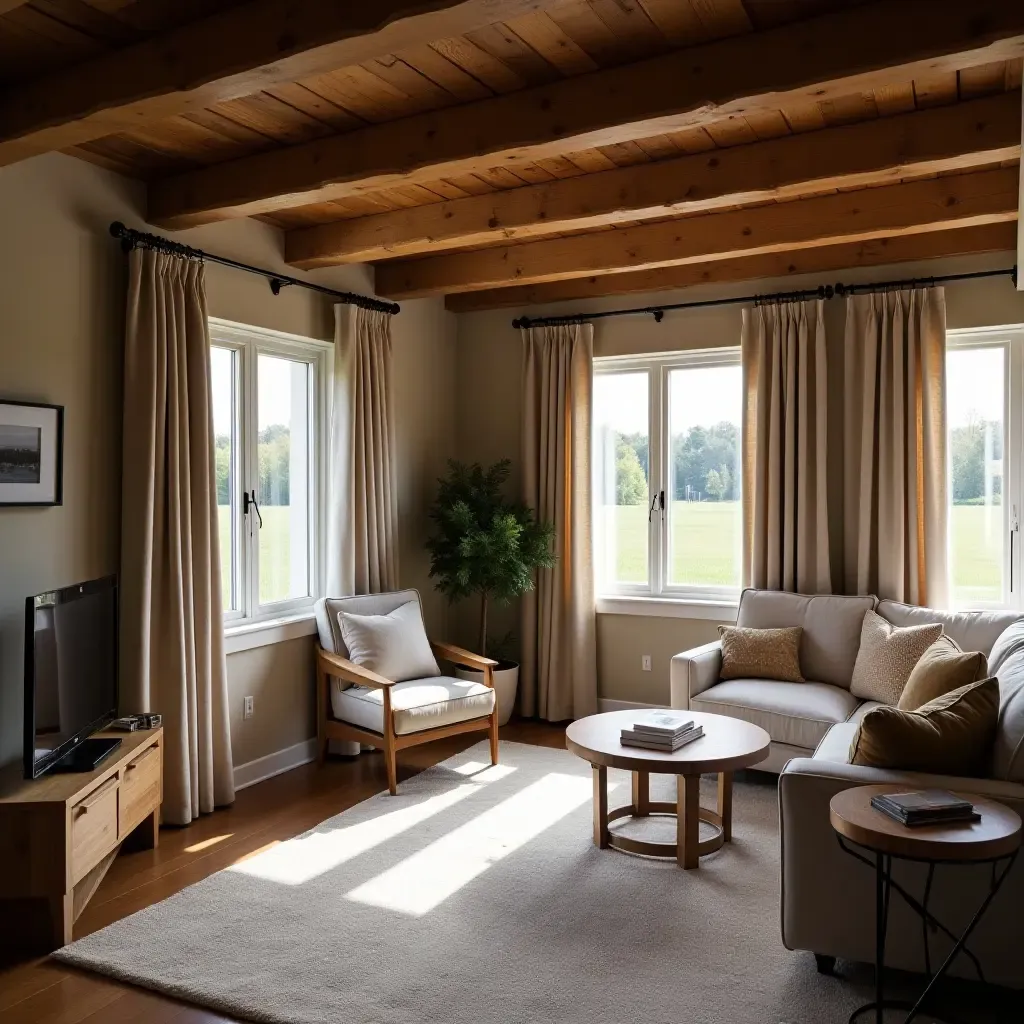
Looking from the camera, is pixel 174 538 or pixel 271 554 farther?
pixel 271 554

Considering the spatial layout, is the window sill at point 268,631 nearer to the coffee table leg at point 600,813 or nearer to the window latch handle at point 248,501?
the window latch handle at point 248,501

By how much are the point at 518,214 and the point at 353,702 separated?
2.42 m

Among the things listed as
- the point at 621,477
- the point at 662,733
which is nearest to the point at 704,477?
the point at 621,477

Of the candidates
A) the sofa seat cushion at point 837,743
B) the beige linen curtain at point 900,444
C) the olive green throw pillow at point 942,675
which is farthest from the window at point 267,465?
the olive green throw pillow at point 942,675

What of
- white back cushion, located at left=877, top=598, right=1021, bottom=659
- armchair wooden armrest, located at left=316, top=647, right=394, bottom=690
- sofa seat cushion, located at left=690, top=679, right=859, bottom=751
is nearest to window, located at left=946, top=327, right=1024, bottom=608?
white back cushion, located at left=877, top=598, right=1021, bottom=659

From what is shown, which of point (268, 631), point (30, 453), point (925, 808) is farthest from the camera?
point (268, 631)

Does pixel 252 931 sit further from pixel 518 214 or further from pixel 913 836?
pixel 518 214

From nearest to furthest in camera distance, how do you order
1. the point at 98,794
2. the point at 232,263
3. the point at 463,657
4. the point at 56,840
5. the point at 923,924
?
the point at 923,924 → the point at 56,840 → the point at 98,794 → the point at 232,263 → the point at 463,657

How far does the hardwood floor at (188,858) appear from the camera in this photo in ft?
8.13

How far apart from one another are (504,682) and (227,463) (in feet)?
6.67

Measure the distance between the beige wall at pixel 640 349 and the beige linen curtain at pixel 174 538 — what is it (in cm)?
228

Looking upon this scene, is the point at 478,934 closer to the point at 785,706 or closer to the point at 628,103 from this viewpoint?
the point at 785,706

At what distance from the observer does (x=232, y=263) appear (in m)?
4.21

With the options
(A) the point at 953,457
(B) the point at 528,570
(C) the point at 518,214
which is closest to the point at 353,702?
(B) the point at 528,570
